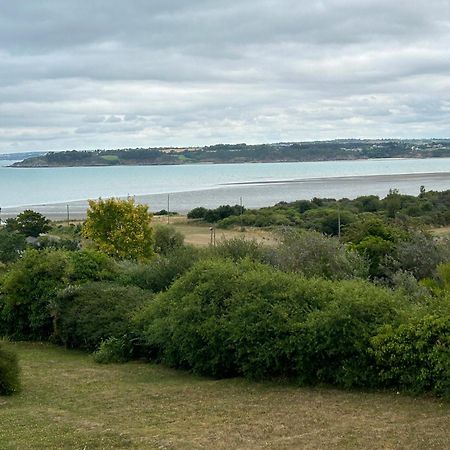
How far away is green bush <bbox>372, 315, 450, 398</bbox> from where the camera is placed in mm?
16984

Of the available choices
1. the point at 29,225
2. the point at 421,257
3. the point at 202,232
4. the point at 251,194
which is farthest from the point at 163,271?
the point at 251,194

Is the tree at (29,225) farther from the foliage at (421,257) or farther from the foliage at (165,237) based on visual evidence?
the foliage at (421,257)

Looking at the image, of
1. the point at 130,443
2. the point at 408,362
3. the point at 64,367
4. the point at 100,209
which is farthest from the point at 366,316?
the point at 100,209

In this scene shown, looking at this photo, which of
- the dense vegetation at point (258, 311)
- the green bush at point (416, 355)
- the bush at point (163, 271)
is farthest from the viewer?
the bush at point (163, 271)

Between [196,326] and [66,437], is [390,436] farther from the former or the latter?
[196,326]

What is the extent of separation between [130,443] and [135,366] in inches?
419

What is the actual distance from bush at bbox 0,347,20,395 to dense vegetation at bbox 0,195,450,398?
471 centimetres

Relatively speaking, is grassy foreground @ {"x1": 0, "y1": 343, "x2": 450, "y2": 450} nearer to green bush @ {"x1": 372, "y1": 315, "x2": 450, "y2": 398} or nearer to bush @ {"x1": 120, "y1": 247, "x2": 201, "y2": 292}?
green bush @ {"x1": 372, "y1": 315, "x2": 450, "y2": 398}

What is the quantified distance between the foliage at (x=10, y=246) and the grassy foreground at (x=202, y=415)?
28538mm

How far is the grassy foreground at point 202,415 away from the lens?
1334cm

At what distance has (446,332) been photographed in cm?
1739

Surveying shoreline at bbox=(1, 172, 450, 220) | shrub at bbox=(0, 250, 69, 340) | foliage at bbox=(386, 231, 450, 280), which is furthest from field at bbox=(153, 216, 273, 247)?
shrub at bbox=(0, 250, 69, 340)

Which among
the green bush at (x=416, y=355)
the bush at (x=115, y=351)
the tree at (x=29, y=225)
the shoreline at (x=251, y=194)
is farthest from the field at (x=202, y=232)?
the green bush at (x=416, y=355)

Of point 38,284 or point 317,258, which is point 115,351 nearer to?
point 38,284
